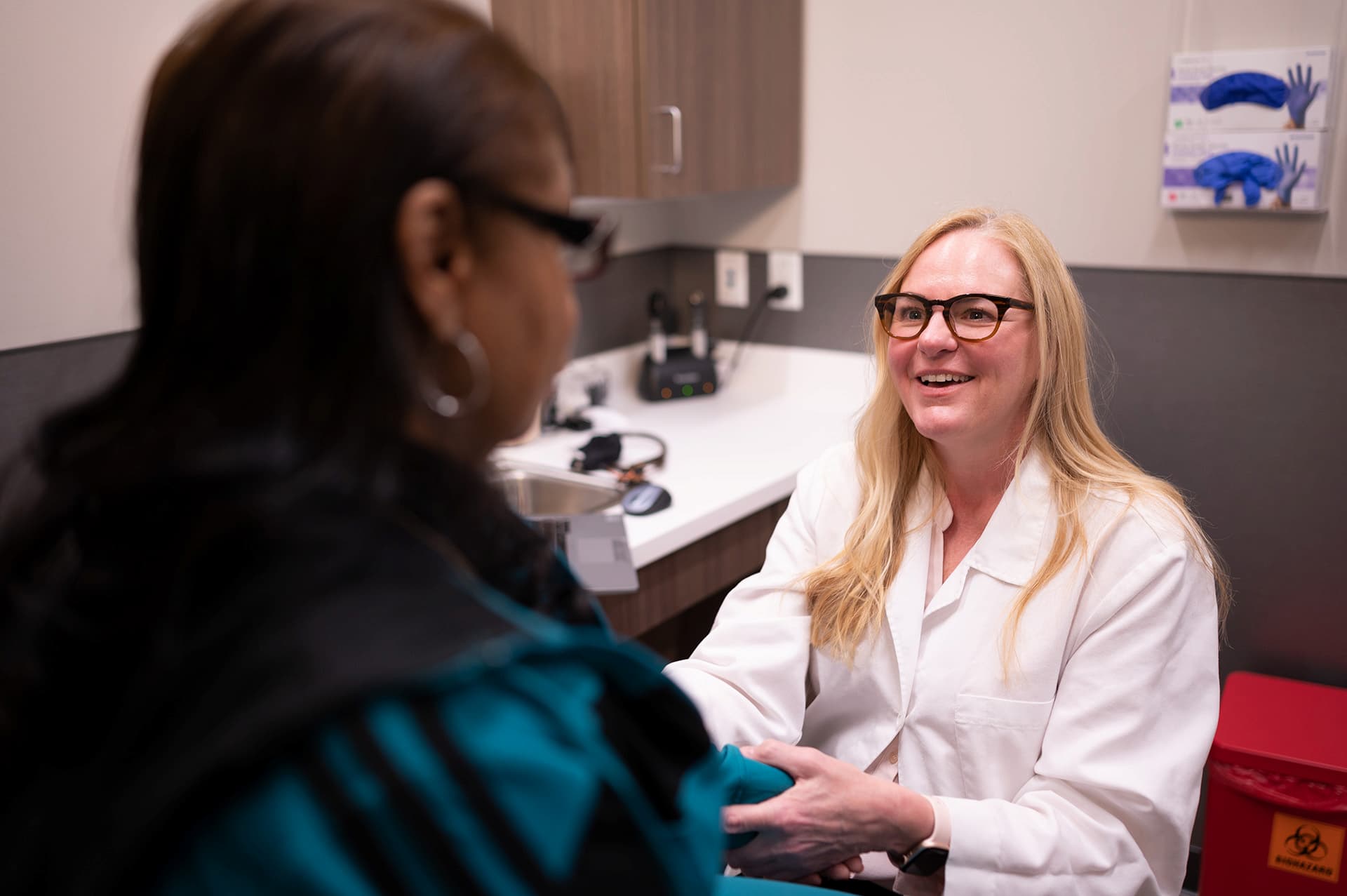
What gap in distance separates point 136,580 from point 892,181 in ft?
7.78

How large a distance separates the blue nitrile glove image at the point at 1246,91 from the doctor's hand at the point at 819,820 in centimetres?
163

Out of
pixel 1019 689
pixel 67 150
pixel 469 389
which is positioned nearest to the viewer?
pixel 469 389

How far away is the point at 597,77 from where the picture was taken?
2.35 metres

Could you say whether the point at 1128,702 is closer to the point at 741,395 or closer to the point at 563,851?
the point at 563,851

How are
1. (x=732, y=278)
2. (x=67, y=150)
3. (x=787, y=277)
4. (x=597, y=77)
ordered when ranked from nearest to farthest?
(x=67, y=150) → (x=597, y=77) → (x=787, y=277) → (x=732, y=278)

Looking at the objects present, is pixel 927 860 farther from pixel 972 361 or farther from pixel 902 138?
pixel 902 138

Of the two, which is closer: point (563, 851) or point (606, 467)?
point (563, 851)

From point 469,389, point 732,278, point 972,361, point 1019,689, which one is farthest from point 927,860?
point 732,278

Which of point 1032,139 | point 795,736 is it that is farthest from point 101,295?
point 1032,139

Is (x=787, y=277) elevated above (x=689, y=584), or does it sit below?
above

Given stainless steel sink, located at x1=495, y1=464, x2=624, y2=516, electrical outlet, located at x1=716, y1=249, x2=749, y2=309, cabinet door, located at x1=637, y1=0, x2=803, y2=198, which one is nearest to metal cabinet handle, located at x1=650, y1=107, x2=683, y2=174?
cabinet door, located at x1=637, y1=0, x2=803, y2=198

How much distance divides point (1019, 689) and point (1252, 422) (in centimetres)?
125

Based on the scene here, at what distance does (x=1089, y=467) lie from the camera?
1428 mm

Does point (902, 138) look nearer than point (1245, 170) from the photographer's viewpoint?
No
